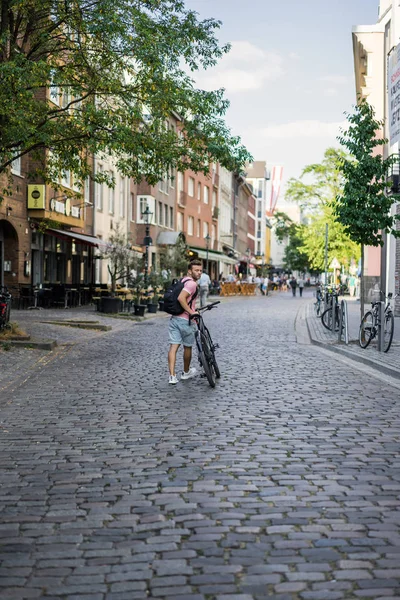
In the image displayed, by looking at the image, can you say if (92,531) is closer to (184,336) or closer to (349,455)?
(349,455)

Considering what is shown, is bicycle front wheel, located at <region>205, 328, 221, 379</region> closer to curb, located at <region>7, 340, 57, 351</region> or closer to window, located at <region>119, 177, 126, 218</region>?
curb, located at <region>7, 340, 57, 351</region>

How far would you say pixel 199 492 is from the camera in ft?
16.9

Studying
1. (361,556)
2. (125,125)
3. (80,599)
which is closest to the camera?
(80,599)

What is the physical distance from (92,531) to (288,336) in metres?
16.1

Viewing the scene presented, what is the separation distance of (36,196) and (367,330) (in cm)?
1613

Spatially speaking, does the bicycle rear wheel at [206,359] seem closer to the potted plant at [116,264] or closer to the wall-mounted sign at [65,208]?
the potted plant at [116,264]

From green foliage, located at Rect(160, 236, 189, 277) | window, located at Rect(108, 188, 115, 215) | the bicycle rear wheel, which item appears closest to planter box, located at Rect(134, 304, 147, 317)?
green foliage, located at Rect(160, 236, 189, 277)

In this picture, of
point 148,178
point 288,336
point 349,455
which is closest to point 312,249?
point 288,336

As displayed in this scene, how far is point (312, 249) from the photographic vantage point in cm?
6338

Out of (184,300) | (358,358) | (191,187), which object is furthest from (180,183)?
(184,300)

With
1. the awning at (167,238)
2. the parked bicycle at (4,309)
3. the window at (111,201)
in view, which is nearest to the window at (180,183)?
the awning at (167,238)

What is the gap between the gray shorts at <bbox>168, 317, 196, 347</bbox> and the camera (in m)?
10.8

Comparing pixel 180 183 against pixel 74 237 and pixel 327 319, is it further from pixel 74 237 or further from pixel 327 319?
pixel 327 319

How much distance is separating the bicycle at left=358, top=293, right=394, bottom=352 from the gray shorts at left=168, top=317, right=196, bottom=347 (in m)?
5.85
